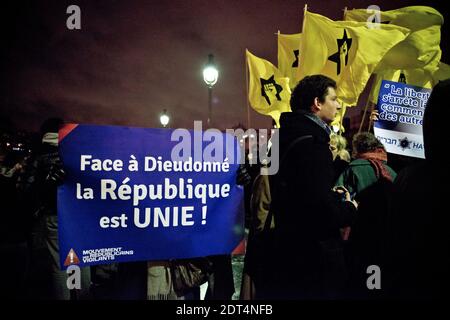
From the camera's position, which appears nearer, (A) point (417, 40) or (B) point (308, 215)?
(B) point (308, 215)

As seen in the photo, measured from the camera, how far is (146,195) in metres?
2.65

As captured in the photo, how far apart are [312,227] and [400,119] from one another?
14.0 ft

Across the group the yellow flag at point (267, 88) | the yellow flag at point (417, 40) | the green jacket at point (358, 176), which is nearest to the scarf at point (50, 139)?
the green jacket at point (358, 176)

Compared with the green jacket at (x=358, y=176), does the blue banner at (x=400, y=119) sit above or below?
above

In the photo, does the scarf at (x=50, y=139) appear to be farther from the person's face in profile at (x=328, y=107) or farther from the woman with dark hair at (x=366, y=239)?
the woman with dark hair at (x=366, y=239)

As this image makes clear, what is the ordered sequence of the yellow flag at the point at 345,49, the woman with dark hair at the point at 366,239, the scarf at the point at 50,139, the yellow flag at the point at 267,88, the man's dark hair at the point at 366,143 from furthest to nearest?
the yellow flag at the point at 267,88
the yellow flag at the point at 345,49
the man's dark hair at the point at 366,143
the scarf at the point at 50,139
the woman with dark hair at the point at 366,239

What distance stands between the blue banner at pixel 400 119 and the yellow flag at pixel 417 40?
66cm

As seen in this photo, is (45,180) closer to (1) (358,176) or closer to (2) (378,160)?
(1) (358,176)

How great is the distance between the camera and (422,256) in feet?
4.91

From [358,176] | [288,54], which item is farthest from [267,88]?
[358,176]

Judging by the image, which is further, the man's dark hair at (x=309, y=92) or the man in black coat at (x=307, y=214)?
the man's dark hair at (x=309, y=92)

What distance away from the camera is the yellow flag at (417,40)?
18.2 ft

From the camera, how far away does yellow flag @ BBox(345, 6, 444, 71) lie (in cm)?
554
